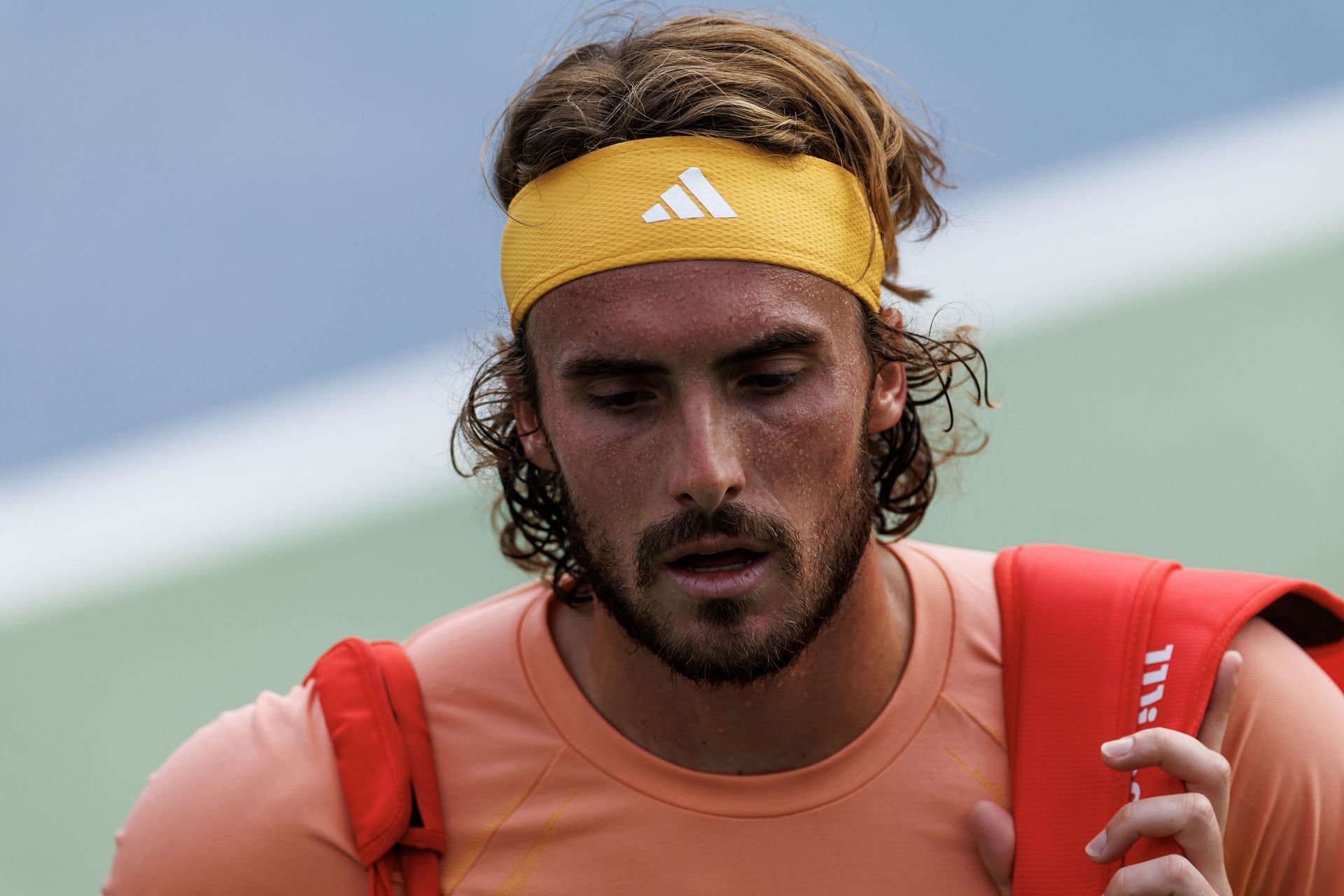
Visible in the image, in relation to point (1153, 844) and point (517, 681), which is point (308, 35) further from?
point (1153, 844)

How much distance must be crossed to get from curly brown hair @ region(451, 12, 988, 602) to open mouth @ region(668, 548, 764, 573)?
0.86ft

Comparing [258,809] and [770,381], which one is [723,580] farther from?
[258,809]

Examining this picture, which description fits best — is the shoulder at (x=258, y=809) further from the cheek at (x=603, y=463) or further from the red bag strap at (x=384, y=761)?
the cheek at (x=603, y=463)

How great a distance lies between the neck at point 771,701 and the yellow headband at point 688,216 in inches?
17.4

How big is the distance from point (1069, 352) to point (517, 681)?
3.21 m

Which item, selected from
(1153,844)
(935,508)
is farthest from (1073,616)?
(935,508)

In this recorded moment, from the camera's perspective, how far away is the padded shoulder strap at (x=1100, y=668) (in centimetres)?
180

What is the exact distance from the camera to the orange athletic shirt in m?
1.84

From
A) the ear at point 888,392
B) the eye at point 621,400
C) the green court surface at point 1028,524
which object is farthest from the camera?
the green court surface at point 1028,524

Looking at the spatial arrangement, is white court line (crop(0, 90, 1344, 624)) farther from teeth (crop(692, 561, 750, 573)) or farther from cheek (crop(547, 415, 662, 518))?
teeth (crop(692, 561, 750, 573))

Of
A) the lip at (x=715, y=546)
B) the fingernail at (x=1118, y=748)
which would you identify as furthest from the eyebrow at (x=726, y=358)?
the fingernail at (x=1118, y=748)

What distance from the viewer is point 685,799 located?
1.95 m

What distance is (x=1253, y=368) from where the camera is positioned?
4.81 meters

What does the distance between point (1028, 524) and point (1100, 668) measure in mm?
2842
